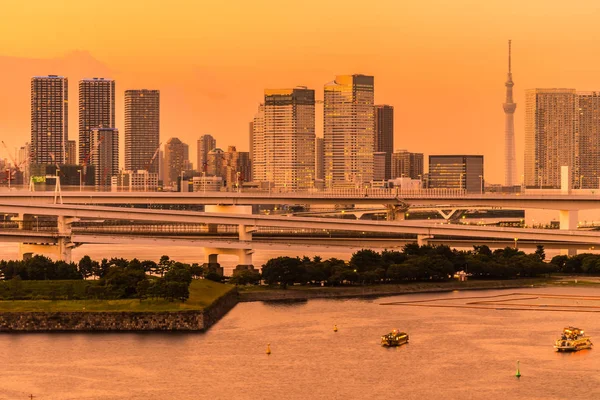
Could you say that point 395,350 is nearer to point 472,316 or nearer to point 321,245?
point 472,316

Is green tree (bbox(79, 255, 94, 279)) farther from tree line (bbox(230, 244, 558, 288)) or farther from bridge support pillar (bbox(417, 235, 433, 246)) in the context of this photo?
bridge support pillar (bbox(417, 235, 433, 246))

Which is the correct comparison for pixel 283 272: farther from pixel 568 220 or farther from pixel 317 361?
pixel 568 220

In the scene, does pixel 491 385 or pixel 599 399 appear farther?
pixel 491 385

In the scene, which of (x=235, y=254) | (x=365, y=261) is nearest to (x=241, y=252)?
(x=235, y=254)

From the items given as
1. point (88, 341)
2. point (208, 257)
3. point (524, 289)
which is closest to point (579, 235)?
point (524, 289)

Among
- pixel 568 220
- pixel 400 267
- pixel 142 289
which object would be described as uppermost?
pixel 568 220

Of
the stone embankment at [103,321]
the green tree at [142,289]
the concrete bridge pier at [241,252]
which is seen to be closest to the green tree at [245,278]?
the concrete bridge pier at [241,252]

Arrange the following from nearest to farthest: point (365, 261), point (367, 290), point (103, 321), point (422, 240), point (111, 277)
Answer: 1. point (103, 321)
2. point (111, 277)
3. point (367, 290)
4. point (365, 261)
5. point (422, 240)

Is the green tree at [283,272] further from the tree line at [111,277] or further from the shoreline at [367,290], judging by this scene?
the tree line at [111,277]
